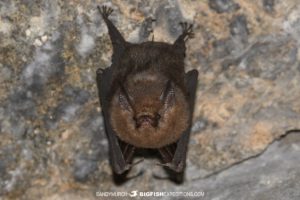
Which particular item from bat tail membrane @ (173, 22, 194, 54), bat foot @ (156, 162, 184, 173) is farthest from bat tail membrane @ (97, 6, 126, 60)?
bat foot @ (156, 162, 184, 173)

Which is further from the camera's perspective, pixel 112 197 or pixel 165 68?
pixel 112 197

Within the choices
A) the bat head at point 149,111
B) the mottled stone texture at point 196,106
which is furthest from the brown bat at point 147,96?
the mottled stone texture at point 196,106

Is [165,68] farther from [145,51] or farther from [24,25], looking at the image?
[24,25]

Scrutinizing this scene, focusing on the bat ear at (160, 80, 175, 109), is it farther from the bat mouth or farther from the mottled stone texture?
the mottled stone texture

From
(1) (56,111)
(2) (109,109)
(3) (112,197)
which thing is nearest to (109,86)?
(2) (109,109)

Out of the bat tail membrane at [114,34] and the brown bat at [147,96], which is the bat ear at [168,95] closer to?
the brown bat at [147,96]
